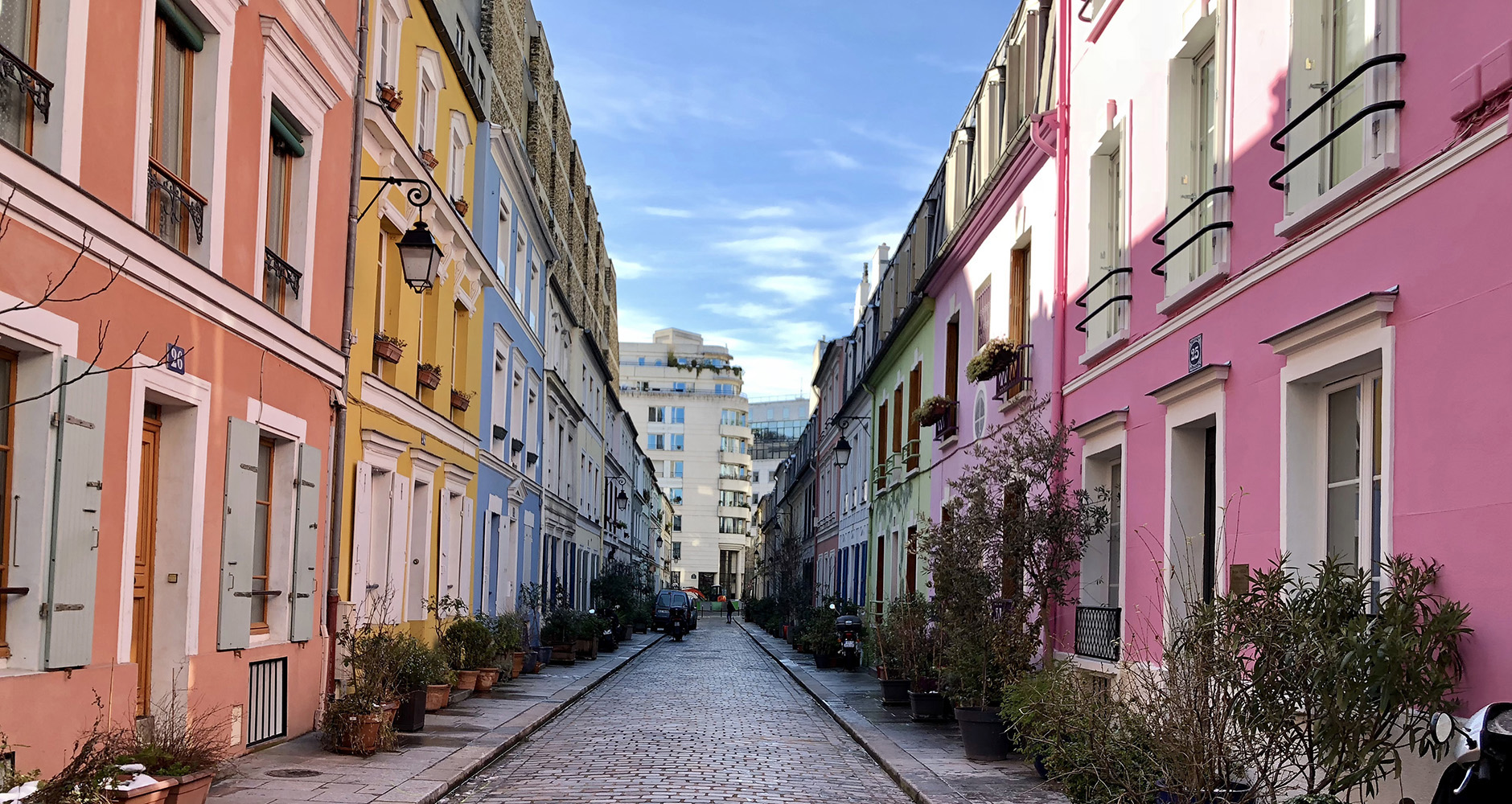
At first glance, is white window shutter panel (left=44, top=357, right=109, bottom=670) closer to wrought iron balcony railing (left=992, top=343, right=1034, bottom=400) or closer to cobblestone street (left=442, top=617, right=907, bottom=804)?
cobblestone street (left=442, top=617, right=907, bottom=804)

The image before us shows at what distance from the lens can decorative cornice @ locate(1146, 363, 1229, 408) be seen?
9125mm

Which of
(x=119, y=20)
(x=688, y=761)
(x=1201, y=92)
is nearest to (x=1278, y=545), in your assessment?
(x=1201, y=92)

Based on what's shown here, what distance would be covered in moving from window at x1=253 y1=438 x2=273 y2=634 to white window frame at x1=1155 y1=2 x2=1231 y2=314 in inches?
302

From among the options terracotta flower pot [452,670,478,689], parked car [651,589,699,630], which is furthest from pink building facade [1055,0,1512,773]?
parked car [651,589,699,630]

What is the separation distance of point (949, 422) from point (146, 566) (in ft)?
40.5

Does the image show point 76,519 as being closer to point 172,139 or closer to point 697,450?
point 172,139

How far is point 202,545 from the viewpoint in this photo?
386 inches

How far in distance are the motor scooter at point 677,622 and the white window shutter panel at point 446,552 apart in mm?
24298

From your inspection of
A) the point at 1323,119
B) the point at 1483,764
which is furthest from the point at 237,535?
the point at 1483,764

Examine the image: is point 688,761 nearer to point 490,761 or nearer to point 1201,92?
point 490,761

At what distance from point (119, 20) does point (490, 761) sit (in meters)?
6.66

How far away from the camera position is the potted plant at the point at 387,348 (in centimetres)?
1457

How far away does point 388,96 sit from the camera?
14242 millimetres

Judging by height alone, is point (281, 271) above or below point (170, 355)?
Answer: above
